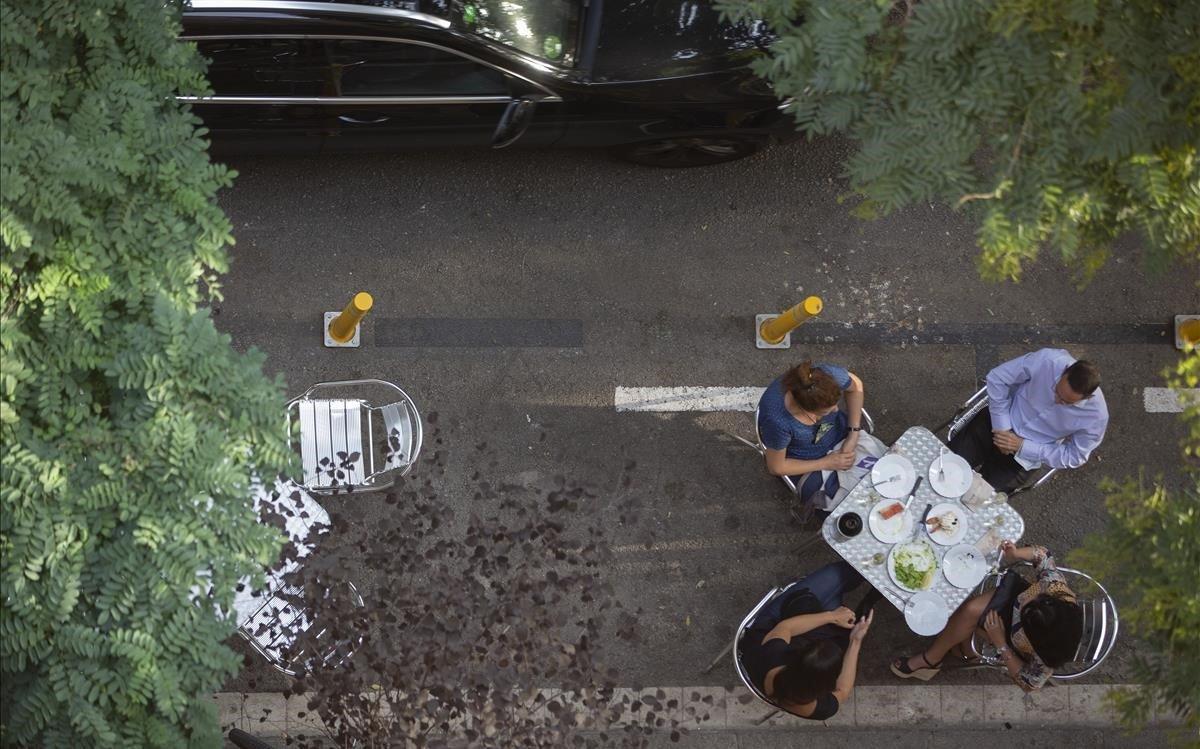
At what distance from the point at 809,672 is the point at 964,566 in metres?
1.13

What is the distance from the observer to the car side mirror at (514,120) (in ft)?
20.4

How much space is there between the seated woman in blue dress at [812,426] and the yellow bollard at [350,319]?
2.31 metres

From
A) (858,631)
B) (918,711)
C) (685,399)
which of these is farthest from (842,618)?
(685,399)

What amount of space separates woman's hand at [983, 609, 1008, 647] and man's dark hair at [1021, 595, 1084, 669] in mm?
229

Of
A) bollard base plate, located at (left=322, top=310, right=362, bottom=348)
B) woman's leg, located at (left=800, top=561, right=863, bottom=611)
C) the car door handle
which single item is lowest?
woman's leg, located at (left=800, top=561, right=863, bottom=611)

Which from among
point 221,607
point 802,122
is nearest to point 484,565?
point 221,607

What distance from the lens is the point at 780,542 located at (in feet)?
22.1

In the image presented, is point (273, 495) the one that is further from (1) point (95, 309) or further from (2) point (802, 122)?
(2) point (802, 122)

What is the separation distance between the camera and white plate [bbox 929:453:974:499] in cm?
591

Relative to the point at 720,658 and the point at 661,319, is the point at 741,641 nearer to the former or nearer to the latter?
the point at 720,658

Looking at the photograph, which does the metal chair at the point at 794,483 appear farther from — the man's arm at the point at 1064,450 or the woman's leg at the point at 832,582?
the man's arm at the point at 1064,450

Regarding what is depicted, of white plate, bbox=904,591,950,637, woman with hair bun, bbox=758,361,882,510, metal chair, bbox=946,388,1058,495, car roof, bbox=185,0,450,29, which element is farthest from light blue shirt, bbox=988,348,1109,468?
car roof, bbox=185,0,450,29

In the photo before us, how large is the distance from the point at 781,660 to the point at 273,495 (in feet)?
9.04

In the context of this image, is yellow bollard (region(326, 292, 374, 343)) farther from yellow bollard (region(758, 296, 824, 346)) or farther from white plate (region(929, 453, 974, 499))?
white plate (region(929, 453, 974, 499))
